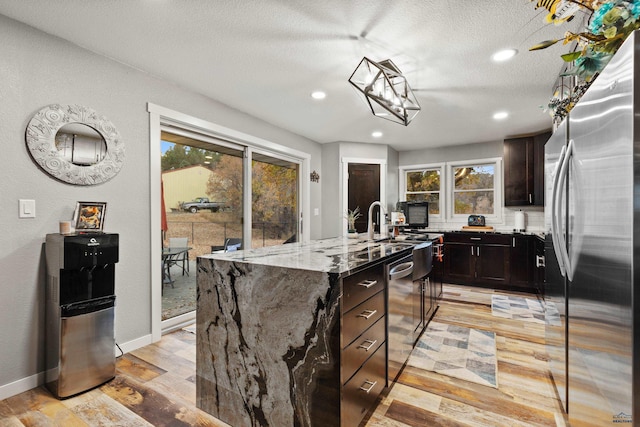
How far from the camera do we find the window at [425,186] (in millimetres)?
5965

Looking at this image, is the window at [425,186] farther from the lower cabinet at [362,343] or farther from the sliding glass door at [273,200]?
the lower cabinet at [362,343]

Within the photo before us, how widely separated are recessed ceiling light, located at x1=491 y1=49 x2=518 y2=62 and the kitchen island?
1.94m

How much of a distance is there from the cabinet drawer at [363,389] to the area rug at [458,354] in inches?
26.9

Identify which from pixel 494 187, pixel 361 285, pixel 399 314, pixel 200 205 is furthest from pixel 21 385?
pixel 494 187

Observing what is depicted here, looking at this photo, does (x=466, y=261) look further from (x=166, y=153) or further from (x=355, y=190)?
(x=166, y=153)

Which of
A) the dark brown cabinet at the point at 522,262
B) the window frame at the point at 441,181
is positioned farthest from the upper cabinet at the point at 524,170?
the window frame at the point at 441,181

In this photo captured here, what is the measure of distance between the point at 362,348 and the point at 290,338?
39 centimetres

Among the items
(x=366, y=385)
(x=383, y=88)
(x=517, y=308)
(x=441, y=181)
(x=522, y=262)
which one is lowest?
(x=517, y=308)

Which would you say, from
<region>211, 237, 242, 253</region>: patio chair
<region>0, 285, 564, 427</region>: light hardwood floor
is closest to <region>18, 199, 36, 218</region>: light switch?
<region>0, 285, 564, 427</region>: light hardwood floor

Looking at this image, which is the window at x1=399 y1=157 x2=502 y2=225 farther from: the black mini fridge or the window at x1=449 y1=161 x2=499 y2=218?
the black mini fridge

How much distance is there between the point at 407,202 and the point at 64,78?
5221 millimetres

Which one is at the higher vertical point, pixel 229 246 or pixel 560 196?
pixel 560 196

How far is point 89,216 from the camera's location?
7.41ft

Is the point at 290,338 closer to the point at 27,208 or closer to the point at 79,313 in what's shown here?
the point at 79,313
